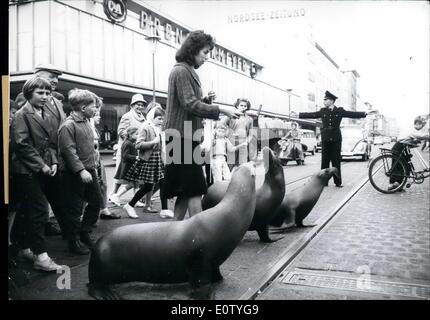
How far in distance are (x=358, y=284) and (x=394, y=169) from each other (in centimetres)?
590

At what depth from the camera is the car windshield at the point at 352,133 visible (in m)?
19.1

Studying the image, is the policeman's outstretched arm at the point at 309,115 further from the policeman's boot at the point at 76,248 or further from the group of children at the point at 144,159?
the policeman's boot at the point at 76,248

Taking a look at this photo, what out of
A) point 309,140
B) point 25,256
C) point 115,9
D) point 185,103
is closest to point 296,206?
point 185,103

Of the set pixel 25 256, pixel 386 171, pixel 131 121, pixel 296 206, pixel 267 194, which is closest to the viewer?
pixel 25 256

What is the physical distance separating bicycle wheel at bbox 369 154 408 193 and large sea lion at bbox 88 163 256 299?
20.8 ft

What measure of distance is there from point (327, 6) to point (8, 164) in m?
3.09

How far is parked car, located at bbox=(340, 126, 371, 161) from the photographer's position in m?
18.7

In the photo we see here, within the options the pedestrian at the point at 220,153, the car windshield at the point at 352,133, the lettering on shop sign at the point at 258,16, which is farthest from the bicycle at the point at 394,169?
the car windshield at the point at 352,133

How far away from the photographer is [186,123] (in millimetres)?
3389

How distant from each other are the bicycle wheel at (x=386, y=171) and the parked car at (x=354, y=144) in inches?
398

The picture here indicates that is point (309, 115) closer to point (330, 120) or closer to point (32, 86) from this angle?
point (330, 120)
